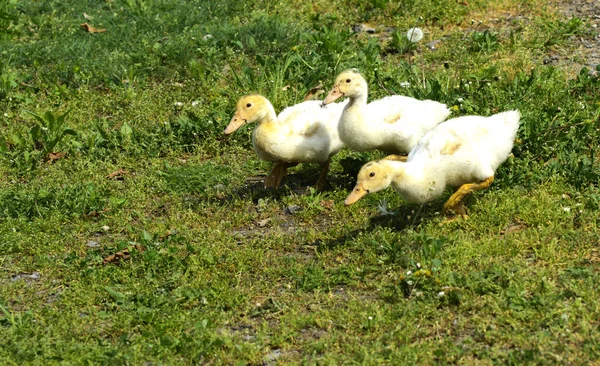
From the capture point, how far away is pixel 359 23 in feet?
37.7

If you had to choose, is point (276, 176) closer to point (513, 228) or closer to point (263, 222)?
point (263, 222)

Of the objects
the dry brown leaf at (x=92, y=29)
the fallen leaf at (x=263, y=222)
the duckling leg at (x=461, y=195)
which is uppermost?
the duckling leg at (x=461, y=195)

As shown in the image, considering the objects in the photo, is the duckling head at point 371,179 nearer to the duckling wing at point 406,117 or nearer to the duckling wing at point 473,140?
the duckling wing at point 473,140

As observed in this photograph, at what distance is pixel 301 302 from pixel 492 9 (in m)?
6.38

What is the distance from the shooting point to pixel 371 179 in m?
6.58

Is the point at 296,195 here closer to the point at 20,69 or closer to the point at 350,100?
the point at 350,100

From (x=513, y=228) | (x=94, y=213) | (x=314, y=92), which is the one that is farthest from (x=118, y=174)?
(x=513, y=228)

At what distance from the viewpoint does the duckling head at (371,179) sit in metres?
6.58

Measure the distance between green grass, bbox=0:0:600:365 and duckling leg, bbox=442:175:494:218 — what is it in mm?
114

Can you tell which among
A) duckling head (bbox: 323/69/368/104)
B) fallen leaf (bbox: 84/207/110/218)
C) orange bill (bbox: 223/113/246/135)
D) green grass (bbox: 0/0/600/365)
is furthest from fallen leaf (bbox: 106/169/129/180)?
duckling head (bbox: 323/69/368/104)

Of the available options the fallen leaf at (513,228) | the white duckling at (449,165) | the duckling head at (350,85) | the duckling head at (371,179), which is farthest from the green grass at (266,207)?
the duckling head at (350,85)

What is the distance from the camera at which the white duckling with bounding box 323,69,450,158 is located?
7441mm

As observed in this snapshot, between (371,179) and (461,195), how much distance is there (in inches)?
30.8

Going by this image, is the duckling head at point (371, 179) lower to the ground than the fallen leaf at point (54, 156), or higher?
higher
